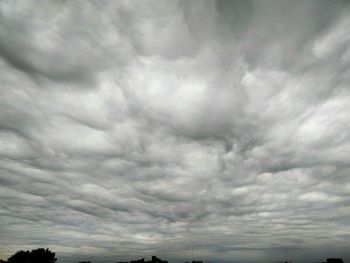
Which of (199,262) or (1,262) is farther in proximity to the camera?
(199,262)

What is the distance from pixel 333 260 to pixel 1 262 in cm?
11260

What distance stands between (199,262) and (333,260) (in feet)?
210

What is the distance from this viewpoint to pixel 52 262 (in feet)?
307

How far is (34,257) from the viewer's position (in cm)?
9069

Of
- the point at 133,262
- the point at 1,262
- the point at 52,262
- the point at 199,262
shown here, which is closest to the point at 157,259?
the point at 133,262

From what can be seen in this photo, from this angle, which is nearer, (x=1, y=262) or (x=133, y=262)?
(x=1, y=262)

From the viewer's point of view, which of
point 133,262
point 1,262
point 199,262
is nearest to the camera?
point 1,262

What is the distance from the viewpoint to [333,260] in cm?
10138

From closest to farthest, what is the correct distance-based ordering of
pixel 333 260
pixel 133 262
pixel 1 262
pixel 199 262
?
1. pixel 1 262
2. pixel 333 260
3. pixel 133 262
4. pixel 199 262

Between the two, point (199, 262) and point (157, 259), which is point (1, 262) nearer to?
point (157, 259)

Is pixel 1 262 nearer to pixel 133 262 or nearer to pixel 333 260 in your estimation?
pixel 133 262

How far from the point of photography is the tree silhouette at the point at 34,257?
8950cm

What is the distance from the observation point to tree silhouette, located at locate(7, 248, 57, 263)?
294 feet

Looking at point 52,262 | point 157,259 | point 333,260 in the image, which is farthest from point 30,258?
point 333,260
